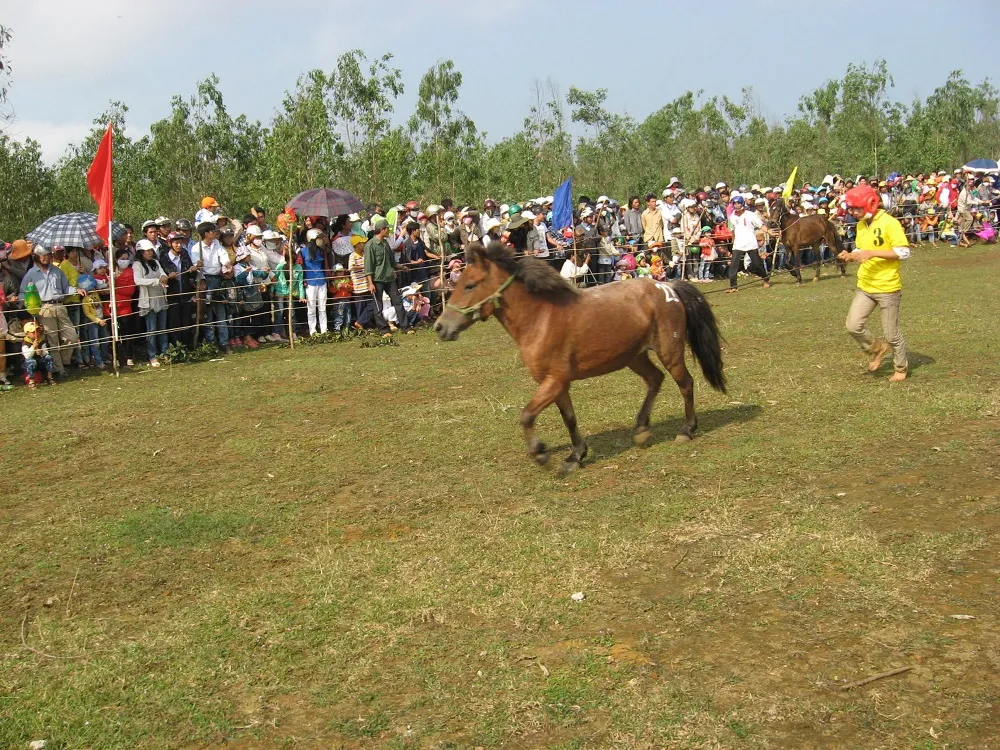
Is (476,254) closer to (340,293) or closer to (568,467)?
(568,467)

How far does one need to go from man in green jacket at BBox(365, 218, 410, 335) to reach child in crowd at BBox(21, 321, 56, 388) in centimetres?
521

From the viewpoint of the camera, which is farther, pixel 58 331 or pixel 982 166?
pixel 982 166

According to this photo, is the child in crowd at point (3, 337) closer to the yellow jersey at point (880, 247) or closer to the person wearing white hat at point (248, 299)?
the person wearing white hat at point (248, 299)

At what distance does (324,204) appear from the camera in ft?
54.2

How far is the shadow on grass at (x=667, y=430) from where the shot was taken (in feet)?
28.1

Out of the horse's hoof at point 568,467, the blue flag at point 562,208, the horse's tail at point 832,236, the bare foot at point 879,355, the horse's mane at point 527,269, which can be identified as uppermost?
the blue flag at point 562,208

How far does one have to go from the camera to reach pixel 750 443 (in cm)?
824

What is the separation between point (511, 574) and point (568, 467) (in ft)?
6.79

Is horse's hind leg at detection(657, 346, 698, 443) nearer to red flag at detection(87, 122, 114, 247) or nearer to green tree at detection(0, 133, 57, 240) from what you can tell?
red flag at detection(87, 122, 114, 247)

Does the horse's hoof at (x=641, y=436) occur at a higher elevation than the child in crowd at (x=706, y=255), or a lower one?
lower

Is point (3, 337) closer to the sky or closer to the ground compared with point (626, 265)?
closer to the ground

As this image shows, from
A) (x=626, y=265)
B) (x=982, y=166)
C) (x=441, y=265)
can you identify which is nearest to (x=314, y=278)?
(x=441, y=265)

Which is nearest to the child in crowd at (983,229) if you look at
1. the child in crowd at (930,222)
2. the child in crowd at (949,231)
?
the child in crowd at (949,231)

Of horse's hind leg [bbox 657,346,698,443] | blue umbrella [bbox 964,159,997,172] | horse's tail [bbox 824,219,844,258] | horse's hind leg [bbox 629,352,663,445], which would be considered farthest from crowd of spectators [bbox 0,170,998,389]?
blue umbrella [bbox 964,159,997,172]
